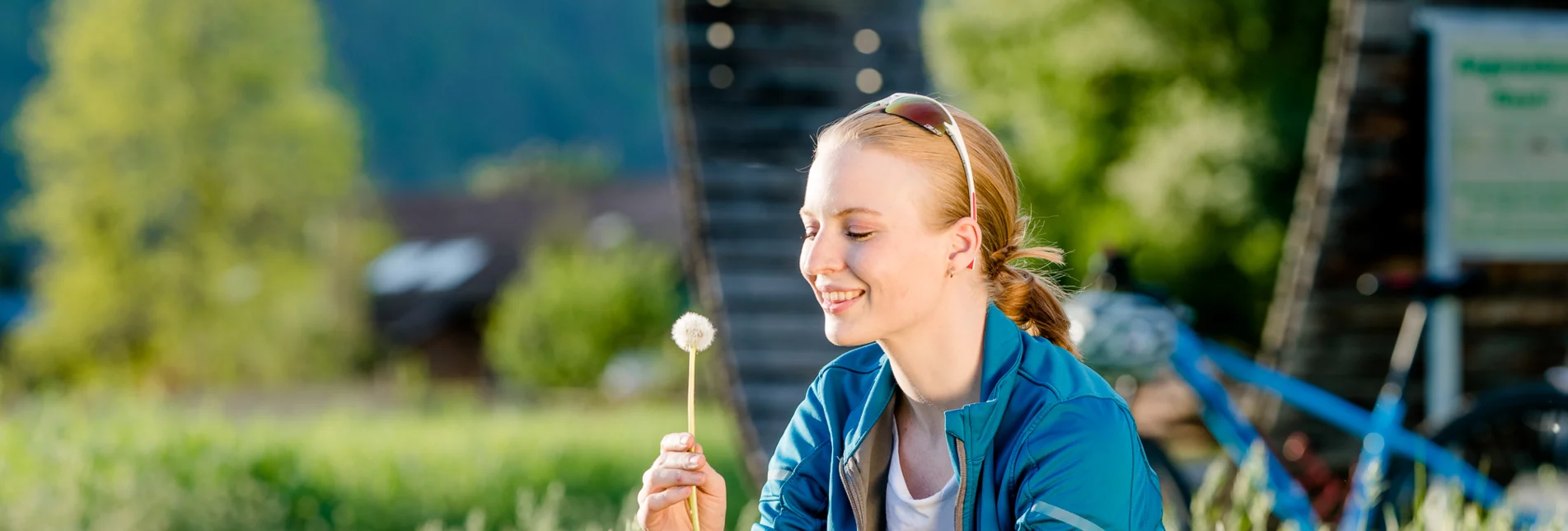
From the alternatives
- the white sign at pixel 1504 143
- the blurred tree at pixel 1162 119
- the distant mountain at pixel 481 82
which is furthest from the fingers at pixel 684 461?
the distant mountain at pixel 481 82

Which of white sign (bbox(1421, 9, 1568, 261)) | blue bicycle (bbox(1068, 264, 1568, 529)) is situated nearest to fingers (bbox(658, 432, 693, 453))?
blue bicycle (bbox(1068, 264, 1568, 529))

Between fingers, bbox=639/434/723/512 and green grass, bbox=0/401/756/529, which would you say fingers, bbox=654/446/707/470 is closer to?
fingers, bbox=639/434/723/512

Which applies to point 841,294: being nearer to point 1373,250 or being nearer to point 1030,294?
point 1030,294

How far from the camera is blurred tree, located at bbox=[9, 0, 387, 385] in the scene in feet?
70.1

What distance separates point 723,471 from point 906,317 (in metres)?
6.16

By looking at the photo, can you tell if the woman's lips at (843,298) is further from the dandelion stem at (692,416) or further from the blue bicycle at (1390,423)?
the blue bicycle at (1390,423)

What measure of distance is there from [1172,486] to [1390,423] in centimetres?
61

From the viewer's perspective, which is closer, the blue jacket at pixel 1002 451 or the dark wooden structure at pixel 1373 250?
the blue jacket at pixel 1002 451

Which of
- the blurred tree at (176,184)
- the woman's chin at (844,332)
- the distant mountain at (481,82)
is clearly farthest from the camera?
the distant mountain at (481,82)

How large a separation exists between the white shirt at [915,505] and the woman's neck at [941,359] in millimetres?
65

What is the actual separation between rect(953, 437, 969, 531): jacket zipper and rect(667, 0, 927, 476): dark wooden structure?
334cm

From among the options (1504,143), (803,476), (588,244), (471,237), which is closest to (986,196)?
(803,476)

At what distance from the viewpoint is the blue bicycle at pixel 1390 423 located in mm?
3762

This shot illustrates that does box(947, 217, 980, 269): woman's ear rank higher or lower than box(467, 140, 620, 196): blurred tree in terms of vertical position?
lower
